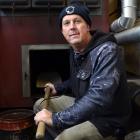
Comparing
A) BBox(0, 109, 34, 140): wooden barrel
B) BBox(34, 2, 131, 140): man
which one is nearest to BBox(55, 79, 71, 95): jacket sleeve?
BBox(0, 109, 34, 140): wooden barrel

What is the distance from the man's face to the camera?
1.76 m

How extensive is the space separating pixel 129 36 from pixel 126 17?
1.10 feet

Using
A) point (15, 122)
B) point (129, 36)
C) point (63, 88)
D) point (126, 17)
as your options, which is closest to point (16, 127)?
point (15, 122)

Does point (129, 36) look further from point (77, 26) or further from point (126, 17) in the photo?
point (77, 26)

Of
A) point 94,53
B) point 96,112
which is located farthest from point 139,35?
point 96,112

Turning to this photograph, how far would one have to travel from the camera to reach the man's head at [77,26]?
177 centimetres

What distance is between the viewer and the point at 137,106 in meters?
1.93

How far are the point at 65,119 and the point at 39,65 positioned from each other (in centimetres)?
167

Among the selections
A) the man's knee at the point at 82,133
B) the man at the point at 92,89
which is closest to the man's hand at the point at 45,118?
the man at the point at 92,89

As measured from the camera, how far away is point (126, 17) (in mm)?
2850

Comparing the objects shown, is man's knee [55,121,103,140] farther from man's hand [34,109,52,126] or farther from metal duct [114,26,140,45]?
metal duct [114,26,140,45]

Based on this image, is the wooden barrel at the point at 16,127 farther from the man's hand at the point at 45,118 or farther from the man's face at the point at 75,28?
the man's face at the point at 75,28

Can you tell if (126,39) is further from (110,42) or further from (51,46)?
(110,42)

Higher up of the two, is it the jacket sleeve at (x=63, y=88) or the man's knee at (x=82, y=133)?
the jacket sleeve at (x=63, y=88)
